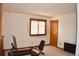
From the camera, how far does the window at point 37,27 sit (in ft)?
5.41

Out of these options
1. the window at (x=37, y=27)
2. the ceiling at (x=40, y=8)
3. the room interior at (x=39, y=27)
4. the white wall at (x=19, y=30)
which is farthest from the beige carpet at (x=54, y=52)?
the ceiling at (x=40, y=8)

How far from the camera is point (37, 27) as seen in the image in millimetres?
1688

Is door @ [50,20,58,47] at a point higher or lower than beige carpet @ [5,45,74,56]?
higher

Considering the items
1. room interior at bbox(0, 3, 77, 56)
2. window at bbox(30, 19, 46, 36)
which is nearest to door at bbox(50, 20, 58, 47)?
room interior at bbox(0, 3, 77, 56)

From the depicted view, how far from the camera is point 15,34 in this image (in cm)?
159

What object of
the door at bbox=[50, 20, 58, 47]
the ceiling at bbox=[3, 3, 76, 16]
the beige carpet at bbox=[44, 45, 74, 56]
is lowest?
the beige carpet at bbox=[44, 45, 74, 56]

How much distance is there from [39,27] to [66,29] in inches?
18.2

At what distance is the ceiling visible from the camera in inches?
60.1

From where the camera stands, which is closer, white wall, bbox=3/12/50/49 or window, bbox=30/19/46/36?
white wall, bbox=3/12/50/49

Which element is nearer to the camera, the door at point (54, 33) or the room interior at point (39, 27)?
the room interior at point (39, 27)

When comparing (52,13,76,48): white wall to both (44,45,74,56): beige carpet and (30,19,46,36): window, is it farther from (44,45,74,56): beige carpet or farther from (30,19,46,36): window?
(30,19,46,36): window

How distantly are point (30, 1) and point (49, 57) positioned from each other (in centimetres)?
96

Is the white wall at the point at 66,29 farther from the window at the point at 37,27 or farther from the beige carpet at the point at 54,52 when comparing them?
the window at the point at 37,27

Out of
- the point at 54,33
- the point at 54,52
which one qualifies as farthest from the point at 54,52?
the point at 54,33
